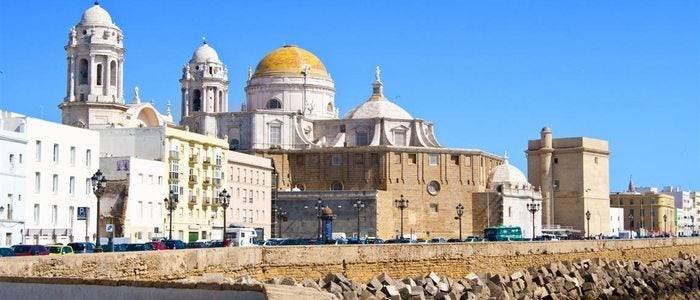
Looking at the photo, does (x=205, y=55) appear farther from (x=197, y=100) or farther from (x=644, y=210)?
(x=644, y=210)

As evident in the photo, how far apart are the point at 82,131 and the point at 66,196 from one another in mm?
3289

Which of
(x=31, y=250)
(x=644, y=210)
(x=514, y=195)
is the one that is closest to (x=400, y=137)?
(x=514, y=195)

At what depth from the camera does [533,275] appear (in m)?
34.1

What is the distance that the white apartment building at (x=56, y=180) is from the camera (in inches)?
1815

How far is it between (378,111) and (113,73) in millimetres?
27166

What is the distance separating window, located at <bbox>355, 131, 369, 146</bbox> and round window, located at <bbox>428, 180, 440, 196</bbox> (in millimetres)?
7806

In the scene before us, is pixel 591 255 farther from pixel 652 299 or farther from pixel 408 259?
pixel 408 259

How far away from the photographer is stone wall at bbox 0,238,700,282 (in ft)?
61.9

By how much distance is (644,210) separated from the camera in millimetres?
143250

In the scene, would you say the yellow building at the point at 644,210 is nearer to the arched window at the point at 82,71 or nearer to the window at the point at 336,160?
the window at the point at 336,160

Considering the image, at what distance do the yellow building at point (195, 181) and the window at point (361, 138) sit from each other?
2385 centimetres

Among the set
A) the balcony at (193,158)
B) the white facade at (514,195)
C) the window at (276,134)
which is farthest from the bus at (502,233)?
the window at (276,134)

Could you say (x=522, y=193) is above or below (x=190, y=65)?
below

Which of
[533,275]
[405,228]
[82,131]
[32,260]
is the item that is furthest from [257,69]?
[32,260]
